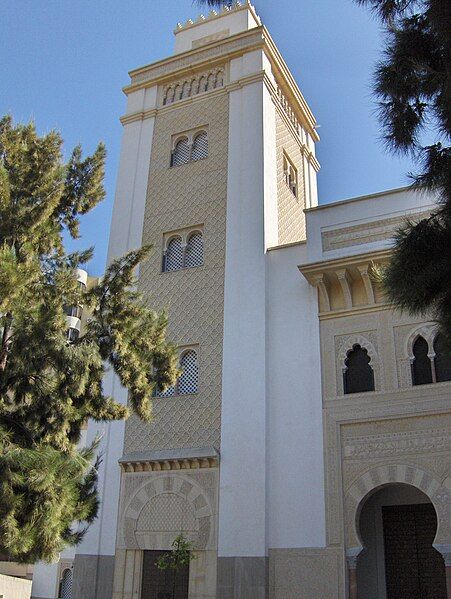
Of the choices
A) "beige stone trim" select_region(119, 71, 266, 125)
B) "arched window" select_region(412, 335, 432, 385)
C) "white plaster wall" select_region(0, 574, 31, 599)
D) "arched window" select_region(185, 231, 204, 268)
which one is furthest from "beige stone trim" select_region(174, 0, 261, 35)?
"white plaster wall" select_region(0, 574, 31, 599)

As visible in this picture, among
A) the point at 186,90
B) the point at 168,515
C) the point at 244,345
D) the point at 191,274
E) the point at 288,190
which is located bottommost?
the point at 168,515

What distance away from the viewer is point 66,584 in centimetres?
1969

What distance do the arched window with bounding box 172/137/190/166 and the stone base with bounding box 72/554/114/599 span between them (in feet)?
Answer: 30.5

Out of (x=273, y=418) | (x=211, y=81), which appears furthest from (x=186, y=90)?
(x=273, y=418)

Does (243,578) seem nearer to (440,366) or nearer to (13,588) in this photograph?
(13,588)

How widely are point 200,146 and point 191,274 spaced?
12.1 feet

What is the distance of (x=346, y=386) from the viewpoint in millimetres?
12727

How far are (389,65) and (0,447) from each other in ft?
19.6

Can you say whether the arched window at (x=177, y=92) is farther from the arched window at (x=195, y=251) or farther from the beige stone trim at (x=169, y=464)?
the beige stone trim at (x=169, y=464)

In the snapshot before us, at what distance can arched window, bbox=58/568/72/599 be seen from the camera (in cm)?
1948

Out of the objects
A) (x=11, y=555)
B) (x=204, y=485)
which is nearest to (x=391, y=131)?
(x=11, y=555)

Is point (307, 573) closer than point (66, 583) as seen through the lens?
Yes

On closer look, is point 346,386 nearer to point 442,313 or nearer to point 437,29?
point 442,313

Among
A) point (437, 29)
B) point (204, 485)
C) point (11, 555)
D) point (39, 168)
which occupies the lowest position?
point (11, 555)
